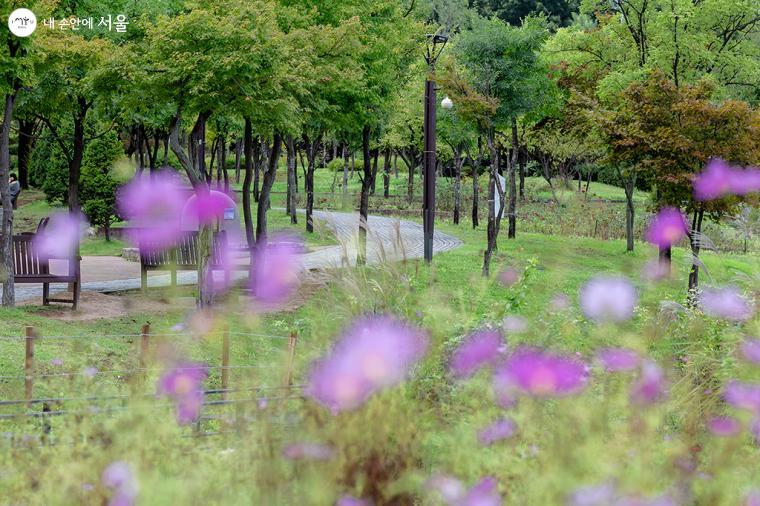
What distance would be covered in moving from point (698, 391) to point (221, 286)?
8896 mm

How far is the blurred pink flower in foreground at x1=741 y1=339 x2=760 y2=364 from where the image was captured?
15.9 feet

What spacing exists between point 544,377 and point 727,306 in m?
3.07

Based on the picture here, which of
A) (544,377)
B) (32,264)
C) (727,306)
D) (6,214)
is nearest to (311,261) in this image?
(32,264)

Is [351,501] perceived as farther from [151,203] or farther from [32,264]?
[151,203]

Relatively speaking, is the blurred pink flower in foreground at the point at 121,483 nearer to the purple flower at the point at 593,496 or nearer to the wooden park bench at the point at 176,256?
the purple flower at the point at 593,496

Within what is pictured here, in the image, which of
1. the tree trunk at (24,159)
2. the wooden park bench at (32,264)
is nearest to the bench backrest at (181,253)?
the wooden park bench at (32,264)

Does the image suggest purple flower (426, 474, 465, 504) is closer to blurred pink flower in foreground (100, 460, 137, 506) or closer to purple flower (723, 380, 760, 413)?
blurred pink flower in foreground (100, 460, 137, 506)

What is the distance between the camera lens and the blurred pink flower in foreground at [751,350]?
484 cm

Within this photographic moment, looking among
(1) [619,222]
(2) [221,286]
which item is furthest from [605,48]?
(2) [221,286]

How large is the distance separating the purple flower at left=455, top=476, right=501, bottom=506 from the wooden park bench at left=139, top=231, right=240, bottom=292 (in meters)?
9.14

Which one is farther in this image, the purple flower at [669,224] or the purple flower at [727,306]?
the purple flower at [669,224]

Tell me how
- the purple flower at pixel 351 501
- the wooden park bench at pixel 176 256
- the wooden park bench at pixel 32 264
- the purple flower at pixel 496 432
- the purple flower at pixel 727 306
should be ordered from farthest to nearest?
the wooden park bench at pixel 176 256 < the wooden park bench at pixel 32 264 < the purple flower at pixel 727 306 < the purple flower at pixel 496 432 < the purple flower at pixel 351 501

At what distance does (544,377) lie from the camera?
12.8 ft

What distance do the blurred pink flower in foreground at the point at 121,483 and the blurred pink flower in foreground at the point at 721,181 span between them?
40.0 ft
